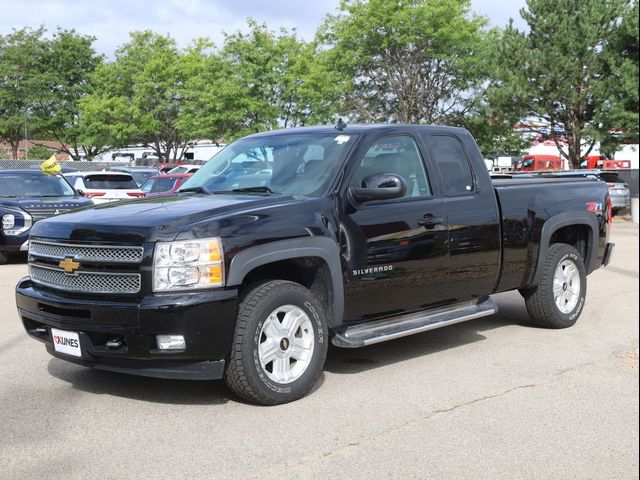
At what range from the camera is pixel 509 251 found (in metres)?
6.87

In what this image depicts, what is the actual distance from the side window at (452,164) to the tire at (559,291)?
1373 mm

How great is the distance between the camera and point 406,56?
40.0 meters

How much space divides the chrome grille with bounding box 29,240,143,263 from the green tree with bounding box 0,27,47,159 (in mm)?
47692

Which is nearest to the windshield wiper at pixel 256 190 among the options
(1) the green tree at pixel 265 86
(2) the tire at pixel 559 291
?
(2) the tire at pixel 559 291

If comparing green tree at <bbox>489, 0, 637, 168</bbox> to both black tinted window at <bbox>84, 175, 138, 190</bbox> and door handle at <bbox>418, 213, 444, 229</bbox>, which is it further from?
door handle at <bbox>418, 213, 444, 229</bbox>

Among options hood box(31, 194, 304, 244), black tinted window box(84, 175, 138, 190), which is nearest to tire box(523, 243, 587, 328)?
hood box(31, 194, 304, 244)

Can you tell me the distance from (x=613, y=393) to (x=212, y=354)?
2798 millimetres

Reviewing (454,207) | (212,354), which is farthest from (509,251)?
(212,354)

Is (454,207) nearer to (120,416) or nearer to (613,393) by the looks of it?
(613,393)

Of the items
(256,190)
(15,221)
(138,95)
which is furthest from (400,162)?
(138,95)

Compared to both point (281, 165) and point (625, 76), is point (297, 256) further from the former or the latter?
point (625, 76)

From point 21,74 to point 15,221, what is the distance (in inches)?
1606

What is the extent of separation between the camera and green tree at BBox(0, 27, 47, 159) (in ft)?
162

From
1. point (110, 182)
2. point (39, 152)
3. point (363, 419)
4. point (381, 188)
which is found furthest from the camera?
point (39, 152)
